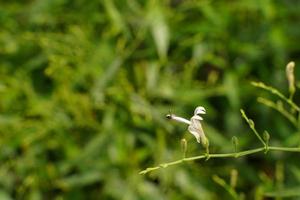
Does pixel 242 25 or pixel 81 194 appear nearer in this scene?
pixel 81 194

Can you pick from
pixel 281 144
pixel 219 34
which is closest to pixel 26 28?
pixel 219 34

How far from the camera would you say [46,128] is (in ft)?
8.31

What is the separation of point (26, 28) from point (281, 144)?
93cm

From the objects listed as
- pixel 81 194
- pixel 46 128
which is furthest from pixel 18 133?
pixel 81 194

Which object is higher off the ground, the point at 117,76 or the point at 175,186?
the point at 117,76

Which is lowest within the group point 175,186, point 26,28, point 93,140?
point 175,186

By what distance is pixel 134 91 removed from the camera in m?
2.60

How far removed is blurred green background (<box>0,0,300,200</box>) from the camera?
2.53 m

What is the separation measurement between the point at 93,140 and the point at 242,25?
2.16 ft

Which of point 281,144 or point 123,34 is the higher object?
point 123,34

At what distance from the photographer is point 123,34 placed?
2.63 meters

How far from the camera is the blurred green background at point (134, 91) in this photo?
253 centimetres

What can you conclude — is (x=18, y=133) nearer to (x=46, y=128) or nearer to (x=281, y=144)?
(x=46, y=128)

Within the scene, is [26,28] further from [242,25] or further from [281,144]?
[281,144]
